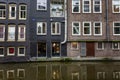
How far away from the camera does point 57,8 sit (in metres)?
34.2

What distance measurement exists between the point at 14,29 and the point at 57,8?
283 inches

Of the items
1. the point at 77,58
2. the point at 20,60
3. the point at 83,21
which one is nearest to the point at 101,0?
the point at 83,21

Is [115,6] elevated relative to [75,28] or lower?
elevated

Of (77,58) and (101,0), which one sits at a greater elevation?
(101,0)

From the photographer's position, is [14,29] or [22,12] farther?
[22,12]

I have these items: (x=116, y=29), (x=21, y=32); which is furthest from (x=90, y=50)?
(x=21, y=32)

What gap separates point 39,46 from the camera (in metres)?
33.4

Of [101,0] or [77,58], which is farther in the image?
[101,0]

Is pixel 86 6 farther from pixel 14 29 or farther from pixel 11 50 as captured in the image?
pixel 11 50

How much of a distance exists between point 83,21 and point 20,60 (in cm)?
1096

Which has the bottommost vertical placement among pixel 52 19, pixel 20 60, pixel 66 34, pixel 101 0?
pixel 20 60

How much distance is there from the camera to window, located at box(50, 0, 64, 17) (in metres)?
34.2

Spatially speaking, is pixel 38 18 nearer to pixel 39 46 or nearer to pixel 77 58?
pixel 39 46

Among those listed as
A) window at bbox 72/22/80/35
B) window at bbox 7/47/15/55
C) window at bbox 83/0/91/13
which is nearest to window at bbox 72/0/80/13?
window at bbox 83/0/91/13
